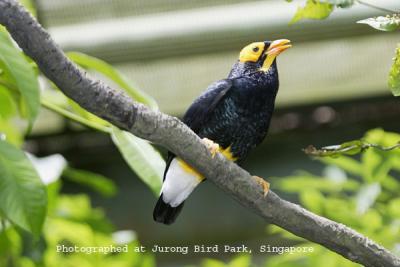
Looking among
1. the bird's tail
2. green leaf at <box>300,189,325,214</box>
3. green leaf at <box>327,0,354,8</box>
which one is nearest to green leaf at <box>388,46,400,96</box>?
green leaf at <box>327,0,354,8</box>

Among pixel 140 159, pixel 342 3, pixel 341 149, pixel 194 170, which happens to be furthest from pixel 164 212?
pixel 342 3

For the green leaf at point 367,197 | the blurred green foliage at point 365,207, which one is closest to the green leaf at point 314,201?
the blurred green foliage at point 365,207

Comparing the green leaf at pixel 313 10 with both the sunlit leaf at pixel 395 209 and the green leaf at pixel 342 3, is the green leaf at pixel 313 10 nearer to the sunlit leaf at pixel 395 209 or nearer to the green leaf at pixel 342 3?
the green leaf at pixel 342 3

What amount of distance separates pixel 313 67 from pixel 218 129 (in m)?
1.36

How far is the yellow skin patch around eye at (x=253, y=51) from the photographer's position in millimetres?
1519

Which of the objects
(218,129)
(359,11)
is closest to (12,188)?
(218,129)

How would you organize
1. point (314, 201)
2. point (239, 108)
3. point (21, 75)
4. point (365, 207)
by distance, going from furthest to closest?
point (314, 201) < point (365, 207) < point (239, 108) < point (21, 75)

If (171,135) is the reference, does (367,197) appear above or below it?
below

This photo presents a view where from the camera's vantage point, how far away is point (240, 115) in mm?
1445

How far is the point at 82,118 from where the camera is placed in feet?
4.80

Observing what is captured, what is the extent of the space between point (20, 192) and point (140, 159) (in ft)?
0.70

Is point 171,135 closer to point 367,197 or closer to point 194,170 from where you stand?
point 194,170

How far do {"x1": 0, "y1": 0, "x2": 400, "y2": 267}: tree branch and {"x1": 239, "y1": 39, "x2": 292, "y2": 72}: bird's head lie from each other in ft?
1.27

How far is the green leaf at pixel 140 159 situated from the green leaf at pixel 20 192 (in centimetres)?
15
